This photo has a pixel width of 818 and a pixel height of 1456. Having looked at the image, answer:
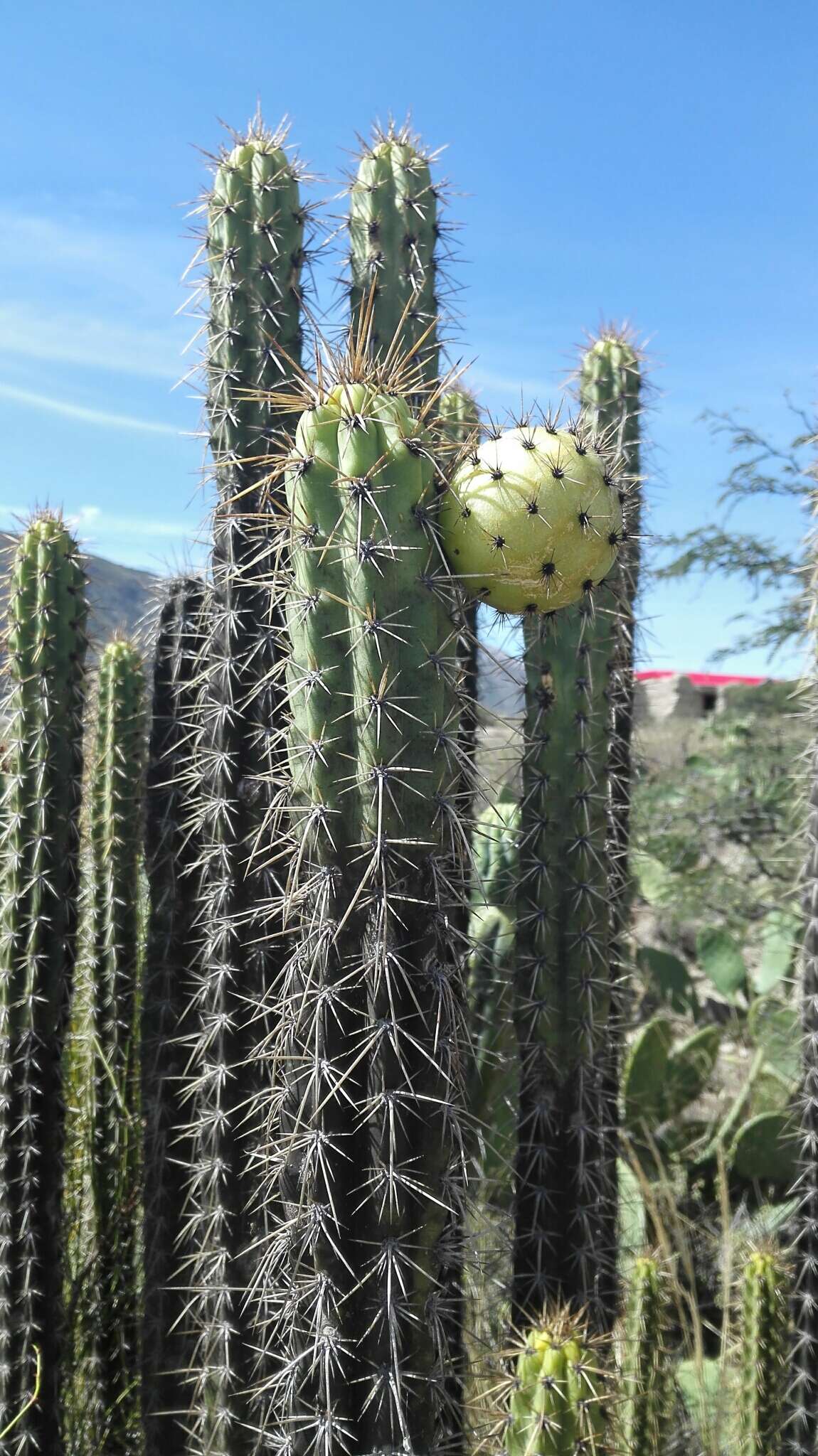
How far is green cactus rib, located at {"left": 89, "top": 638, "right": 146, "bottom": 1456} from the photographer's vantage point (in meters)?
3.54

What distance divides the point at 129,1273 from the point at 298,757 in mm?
2445

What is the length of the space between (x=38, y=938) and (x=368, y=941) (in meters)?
1.79

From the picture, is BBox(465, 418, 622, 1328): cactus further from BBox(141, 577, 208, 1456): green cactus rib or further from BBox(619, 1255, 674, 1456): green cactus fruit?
BBox(141, 577, 208, 1456): green cactus rib

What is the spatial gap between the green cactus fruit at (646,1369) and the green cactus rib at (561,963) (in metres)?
0.34

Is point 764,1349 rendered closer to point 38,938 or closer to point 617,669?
point 617,669

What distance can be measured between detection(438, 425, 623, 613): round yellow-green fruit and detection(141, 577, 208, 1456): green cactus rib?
1.19m

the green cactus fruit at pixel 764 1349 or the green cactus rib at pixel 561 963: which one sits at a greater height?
the green cactus rib at pixel 561 963

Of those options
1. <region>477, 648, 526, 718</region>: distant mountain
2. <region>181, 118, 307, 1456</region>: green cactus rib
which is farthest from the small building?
<region>181, 118, 307, 1456</region>: green cactus rib

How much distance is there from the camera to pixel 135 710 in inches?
158

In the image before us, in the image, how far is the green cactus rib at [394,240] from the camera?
2.97 meters

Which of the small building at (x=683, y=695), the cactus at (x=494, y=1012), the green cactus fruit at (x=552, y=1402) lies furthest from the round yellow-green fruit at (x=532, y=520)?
the small building at (x=683, y=695)

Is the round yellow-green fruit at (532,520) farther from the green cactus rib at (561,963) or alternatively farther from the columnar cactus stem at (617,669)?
the columnar cactus stem at (617,669)

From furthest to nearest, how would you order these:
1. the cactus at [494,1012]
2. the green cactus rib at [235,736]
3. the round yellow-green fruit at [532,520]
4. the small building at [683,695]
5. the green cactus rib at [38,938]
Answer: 1. the small building at [683,695]
2. the cactus at [494,1012]
3. the green cactus rib at [38,938]
4. the green cactus rib at [235,736]
5. the round yellow-green fruit at [532,520]

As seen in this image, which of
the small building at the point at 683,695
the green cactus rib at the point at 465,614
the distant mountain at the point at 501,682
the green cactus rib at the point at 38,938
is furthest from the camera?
the small building at the point at 683,695
